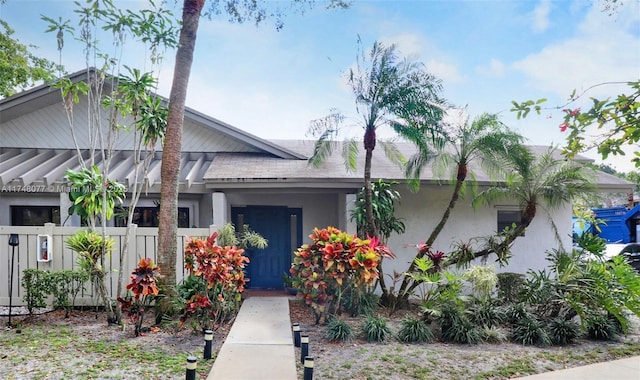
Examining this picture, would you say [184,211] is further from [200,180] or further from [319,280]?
[319,280]

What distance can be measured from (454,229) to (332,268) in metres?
5.38

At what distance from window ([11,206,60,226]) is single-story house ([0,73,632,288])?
2 cm

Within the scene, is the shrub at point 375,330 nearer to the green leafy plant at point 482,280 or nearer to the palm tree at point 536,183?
the green leafy plant at point 482,280

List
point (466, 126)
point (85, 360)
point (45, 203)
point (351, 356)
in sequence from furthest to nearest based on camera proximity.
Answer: point (45, 203) → point (466, 126) → point (351, 356) → point (85, 360)

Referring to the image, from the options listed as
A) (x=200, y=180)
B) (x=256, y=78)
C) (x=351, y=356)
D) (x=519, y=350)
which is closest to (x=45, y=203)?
(x=200, y=180)

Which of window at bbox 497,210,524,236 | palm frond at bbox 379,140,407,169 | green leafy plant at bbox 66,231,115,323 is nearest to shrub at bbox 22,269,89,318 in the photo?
green leafy plant at bbox 66,231,115,323

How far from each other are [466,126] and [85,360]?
827cm

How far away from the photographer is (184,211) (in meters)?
11.2

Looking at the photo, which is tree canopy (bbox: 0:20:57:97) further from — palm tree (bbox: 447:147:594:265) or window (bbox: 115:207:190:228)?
palm tree (bbox: 447:147:594:265)

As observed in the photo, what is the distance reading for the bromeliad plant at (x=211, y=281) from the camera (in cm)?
648

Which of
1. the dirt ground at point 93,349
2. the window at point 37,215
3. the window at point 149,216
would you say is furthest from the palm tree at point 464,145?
the window at point 37,215

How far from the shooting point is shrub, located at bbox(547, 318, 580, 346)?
21.9 feet

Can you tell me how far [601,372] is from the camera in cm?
550

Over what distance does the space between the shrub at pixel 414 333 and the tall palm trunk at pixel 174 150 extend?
435 cm
